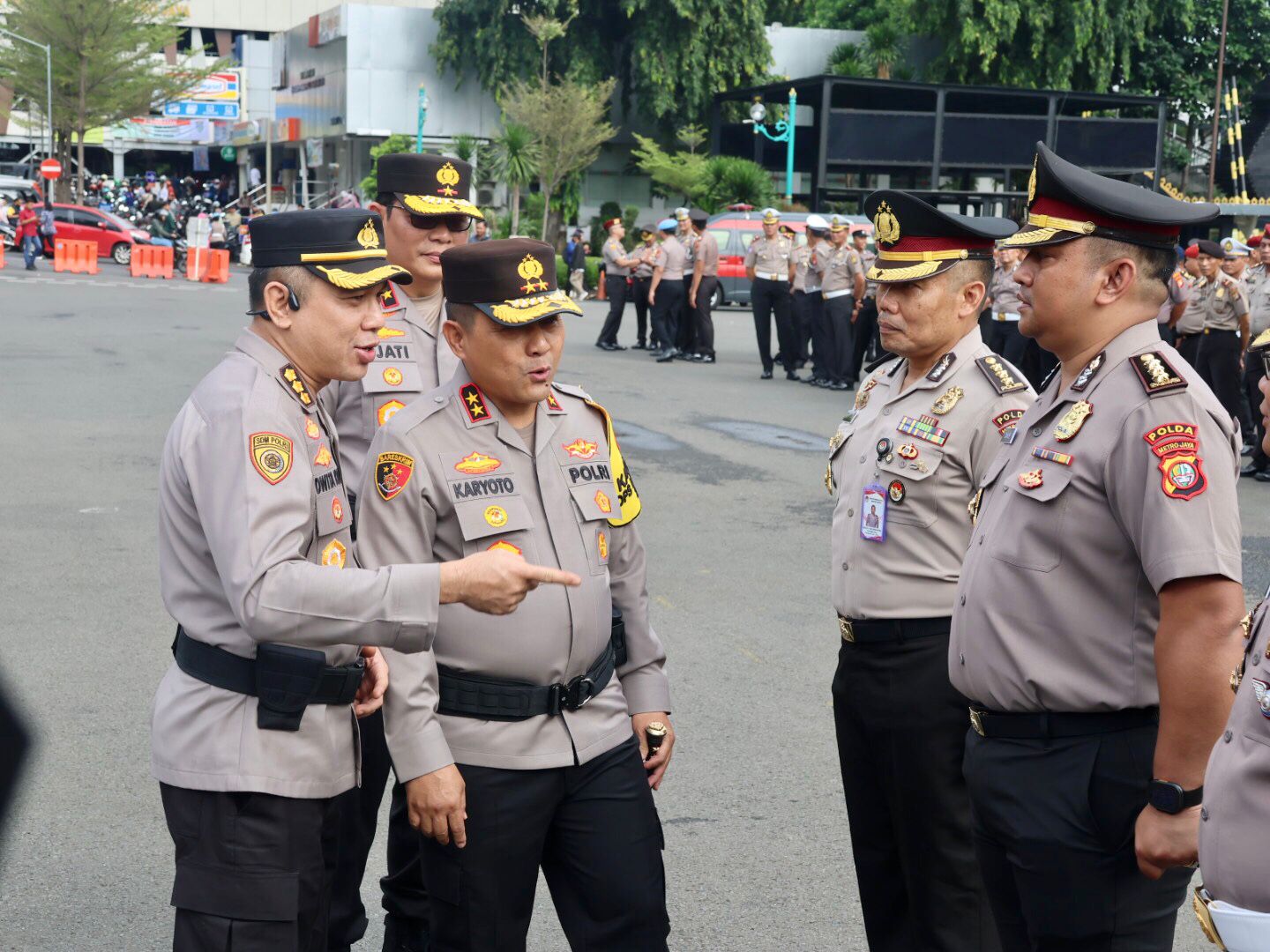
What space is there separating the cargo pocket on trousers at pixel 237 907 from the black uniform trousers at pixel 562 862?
0.42 meters

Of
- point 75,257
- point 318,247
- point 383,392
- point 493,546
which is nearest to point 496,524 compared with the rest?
point 493,546

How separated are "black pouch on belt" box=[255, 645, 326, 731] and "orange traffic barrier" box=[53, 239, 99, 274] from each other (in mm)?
32124

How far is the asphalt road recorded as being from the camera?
13.9 ft

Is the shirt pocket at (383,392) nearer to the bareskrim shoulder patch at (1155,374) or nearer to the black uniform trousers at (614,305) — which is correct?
the bareskrim shoulder patch at (1155,374)

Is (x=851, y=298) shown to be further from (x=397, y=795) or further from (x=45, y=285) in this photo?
(x=45, y=285)

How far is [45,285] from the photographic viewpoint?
27.0 meters

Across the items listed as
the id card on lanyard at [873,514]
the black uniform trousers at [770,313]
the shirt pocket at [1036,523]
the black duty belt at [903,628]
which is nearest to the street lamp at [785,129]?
the black uniform trousers at [770,313]

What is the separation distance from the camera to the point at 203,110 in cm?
5938

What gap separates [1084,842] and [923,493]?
1062 mm

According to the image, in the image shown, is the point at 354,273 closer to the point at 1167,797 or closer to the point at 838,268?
the point at 1167,797

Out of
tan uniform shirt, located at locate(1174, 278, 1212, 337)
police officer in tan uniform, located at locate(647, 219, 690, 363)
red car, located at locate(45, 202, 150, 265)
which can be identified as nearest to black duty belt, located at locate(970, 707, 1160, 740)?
tan uniform shirt, located at locate(1174, 278, 1212, 337)

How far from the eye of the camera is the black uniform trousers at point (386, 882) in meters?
3.92

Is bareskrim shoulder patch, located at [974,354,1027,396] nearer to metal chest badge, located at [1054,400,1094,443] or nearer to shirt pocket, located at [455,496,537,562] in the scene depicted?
metal chest badge, located at [1054,400,1094,443]

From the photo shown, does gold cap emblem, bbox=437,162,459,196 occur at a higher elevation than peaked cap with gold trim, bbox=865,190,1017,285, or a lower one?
higher
